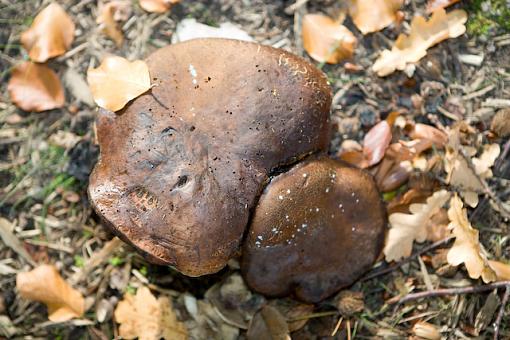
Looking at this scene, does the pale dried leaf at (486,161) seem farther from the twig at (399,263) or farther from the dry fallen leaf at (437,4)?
the dry fallen leaf at (437,4)

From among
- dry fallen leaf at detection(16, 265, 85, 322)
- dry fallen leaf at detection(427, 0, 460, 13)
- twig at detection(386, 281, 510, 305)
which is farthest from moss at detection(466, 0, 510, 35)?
dry fallen leaf at detection(16, 265, 85, 322)

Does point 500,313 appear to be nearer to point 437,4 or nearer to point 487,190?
point 487,190

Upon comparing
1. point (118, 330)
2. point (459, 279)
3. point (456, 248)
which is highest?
point (456, 248)

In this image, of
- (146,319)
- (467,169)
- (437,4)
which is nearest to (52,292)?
(146,319)

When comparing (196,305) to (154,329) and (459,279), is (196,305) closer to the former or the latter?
(154,329)

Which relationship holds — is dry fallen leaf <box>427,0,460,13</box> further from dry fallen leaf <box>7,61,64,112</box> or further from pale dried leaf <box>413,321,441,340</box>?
dry fallen leaf <box>7,61,64,112</box>

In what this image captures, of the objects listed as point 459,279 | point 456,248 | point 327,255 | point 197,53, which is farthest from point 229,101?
point 459,279

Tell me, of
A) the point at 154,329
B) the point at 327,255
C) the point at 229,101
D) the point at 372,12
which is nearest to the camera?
the point at 229,101
